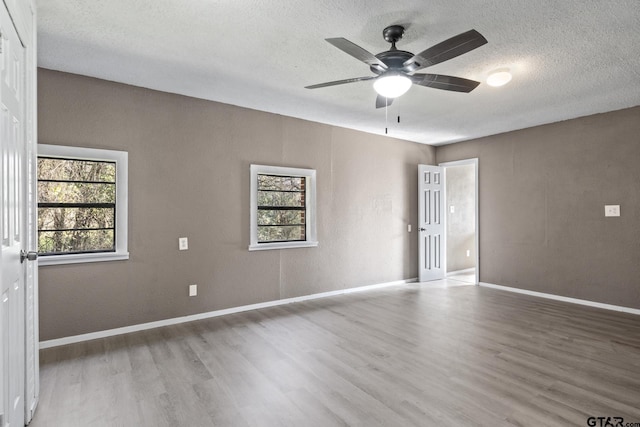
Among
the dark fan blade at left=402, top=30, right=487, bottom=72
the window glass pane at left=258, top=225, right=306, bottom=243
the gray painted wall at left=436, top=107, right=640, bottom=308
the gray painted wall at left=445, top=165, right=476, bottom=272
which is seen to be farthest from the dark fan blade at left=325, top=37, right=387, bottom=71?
the gray painted wall at left=445, top=165, right=476, bottom=272

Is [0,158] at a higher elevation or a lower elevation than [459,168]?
lower

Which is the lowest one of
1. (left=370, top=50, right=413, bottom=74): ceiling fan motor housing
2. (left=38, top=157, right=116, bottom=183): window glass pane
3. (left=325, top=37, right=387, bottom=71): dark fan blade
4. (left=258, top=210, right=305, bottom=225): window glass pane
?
(left=258, top=210, right=305, bottom=225): window glass pane

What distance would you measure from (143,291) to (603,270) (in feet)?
18.6

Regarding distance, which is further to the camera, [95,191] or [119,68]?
[95,191]

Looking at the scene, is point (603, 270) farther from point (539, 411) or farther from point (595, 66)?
point (539, 411)

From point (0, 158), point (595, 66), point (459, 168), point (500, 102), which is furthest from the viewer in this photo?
point (459, 168)

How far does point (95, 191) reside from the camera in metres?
3.39

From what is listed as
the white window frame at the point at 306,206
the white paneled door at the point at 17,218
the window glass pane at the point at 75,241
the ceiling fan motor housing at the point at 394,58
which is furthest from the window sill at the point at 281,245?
the ceiling fan motor housing at the point at 394,58

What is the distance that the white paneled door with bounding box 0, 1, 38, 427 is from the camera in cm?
152

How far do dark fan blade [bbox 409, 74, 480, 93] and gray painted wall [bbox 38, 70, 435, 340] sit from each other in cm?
242

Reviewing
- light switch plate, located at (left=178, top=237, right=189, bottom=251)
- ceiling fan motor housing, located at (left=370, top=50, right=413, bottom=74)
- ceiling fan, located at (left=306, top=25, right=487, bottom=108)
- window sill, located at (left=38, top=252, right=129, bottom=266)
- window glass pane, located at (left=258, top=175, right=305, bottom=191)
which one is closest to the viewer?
ceiling fan, located at (left=306, top=25, right=487, bottom=108)

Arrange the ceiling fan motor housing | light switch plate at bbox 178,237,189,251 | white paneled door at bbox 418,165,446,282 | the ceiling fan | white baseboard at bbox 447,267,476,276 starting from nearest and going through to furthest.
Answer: the ceiling fan, the ceiling fan motor housing, light switch plate at bbox 178,237,189,251, white paneled door at bbox 418,165,446,282, white baseboard at bbox 447,267,476,276

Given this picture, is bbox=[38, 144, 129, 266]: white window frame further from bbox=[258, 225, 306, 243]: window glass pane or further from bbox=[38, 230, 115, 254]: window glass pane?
bbox=[258, 225, 306, 243]: window glass pane

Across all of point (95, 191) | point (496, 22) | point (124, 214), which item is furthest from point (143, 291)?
point (496, 22)
